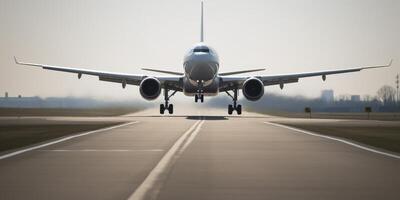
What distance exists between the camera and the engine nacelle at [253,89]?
161 ft

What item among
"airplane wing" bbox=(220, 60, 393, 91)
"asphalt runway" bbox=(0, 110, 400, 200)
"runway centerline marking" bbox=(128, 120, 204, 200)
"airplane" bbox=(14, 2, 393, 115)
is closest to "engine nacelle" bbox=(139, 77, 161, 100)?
"airplane" bbox=(14, 2, 393, 115)

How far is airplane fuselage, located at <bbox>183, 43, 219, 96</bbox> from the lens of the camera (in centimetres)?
4628

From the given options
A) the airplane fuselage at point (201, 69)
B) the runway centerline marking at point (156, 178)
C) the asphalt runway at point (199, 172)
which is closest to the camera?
the runway centerline marking at point (156, 178)

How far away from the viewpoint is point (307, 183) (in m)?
10.2

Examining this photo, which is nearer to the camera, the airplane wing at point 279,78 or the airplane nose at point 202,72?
the airplane nose at point 202,72

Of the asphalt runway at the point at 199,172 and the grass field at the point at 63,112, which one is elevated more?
the grass field at the point at 63,112

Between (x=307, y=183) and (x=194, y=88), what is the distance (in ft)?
131

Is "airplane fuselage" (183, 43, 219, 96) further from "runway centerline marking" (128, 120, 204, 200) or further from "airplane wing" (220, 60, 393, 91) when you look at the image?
"runway centerline marking" (128, 120, 204, 200)

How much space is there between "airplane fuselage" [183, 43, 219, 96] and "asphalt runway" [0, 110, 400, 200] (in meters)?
27.7

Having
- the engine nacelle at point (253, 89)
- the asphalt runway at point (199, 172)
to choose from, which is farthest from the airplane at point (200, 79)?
the asphalt runway at point (199, 172)

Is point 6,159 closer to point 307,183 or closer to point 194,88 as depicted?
point 307,183

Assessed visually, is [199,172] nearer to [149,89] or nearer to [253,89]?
[149,89]

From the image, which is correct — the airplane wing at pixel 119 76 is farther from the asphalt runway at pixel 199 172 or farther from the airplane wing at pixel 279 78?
the asphalt runway at pixel 199 172

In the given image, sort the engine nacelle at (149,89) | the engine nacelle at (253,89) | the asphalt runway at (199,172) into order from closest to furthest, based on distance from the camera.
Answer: the asphalt runway at (199,172), the engine nacelle at (149,89), the engine nacelle at (253,89)
